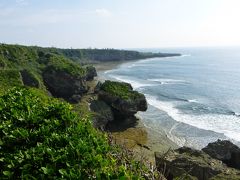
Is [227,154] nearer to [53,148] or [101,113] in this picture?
[101,113]

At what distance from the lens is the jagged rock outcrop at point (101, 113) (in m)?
40.5

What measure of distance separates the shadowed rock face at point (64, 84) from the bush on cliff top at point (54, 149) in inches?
1661

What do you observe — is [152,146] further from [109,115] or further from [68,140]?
[68,140]

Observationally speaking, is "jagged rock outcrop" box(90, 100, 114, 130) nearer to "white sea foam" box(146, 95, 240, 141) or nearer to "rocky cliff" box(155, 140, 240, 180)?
"white sea foam" box(146, 95, 240, 141)

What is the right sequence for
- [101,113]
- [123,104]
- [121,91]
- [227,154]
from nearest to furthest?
[227,154]
[101,113]
[123,104]
[121,91]

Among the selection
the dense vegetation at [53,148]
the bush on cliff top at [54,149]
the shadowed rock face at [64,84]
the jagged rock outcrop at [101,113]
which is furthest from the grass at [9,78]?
the bush on cliff top at [54,149]

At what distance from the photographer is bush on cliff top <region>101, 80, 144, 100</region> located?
1847 inches

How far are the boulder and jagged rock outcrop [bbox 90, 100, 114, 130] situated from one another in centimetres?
137

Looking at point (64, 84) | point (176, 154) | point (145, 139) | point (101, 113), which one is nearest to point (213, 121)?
point (145, 139)

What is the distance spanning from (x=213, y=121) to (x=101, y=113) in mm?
16152

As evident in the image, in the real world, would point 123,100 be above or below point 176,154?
below

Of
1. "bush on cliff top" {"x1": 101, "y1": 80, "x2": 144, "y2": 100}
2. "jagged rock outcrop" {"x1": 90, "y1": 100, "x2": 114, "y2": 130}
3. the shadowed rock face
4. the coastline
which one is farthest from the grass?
the coastline

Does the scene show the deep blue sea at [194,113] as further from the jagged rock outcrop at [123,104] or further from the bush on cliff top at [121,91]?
the bush on cliff top at [121,91]

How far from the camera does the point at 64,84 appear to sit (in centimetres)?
5775
